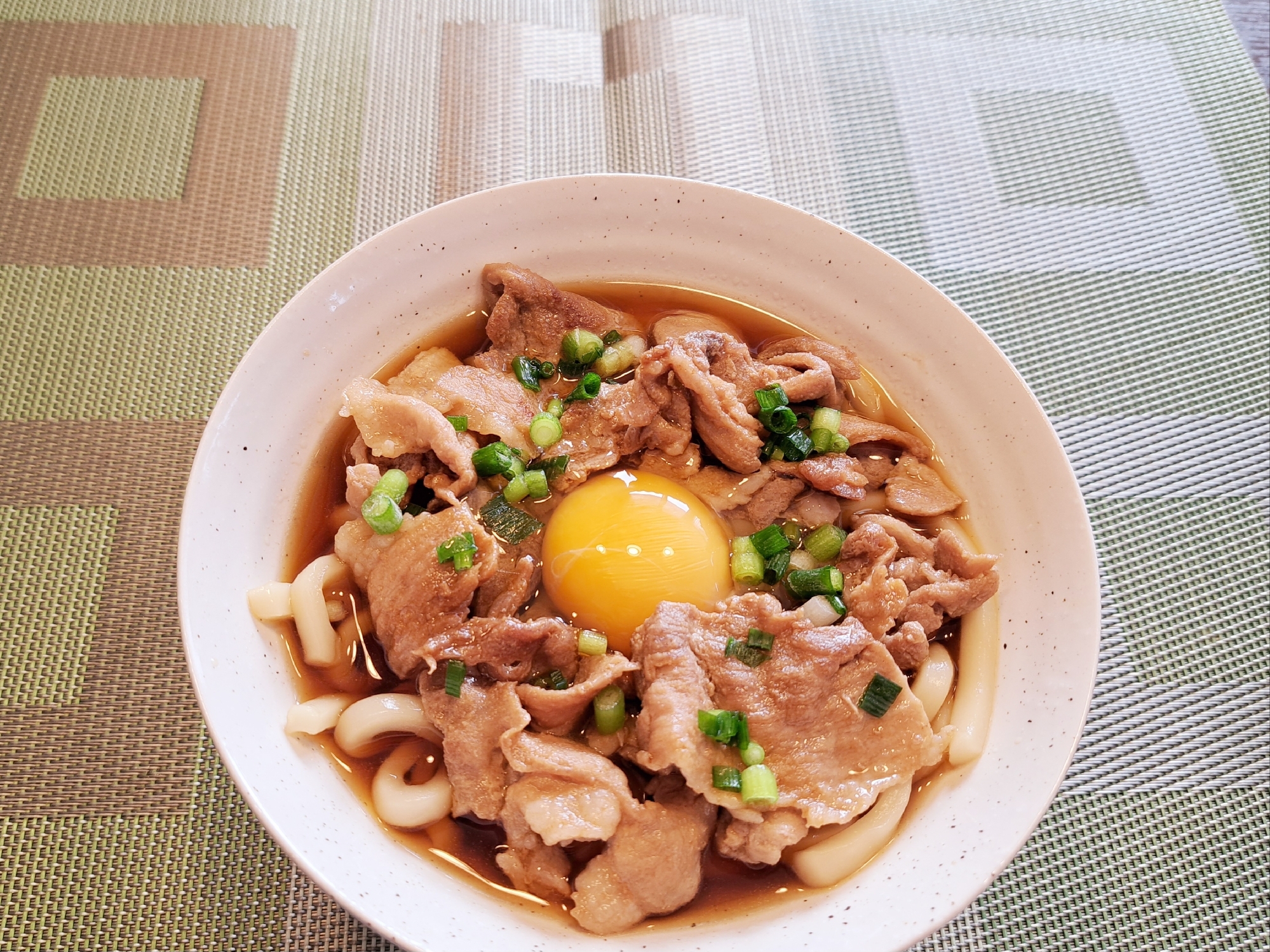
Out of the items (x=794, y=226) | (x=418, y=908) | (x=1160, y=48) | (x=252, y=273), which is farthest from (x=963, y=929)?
(x=1160, y=48)

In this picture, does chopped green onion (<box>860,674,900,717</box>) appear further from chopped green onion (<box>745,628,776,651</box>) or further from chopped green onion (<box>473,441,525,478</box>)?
chopped green onion (<box>473,441,525,478</box>)

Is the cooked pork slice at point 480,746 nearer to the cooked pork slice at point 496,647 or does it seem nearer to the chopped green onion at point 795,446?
the cooked pork slice at point 496,647

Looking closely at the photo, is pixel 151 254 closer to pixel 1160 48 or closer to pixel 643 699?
pixel 643 699

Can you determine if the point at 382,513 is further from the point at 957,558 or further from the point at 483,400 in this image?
the point at 957,558

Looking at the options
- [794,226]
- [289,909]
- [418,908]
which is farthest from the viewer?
[794,226]

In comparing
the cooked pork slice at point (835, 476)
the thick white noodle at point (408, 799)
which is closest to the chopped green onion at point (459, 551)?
the thick white noodle at point (408, 799)

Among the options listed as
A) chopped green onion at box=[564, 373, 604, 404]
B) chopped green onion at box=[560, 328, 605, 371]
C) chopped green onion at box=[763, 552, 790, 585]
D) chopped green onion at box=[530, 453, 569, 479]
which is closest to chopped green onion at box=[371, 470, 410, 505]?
chopped green onion at box=[530, 453, 569, 479]

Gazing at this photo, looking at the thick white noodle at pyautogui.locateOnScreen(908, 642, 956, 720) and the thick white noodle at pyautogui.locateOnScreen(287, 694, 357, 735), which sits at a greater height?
the thick white noodle at pyautogui.locateOnScreen(908, 642, 956, 720)
